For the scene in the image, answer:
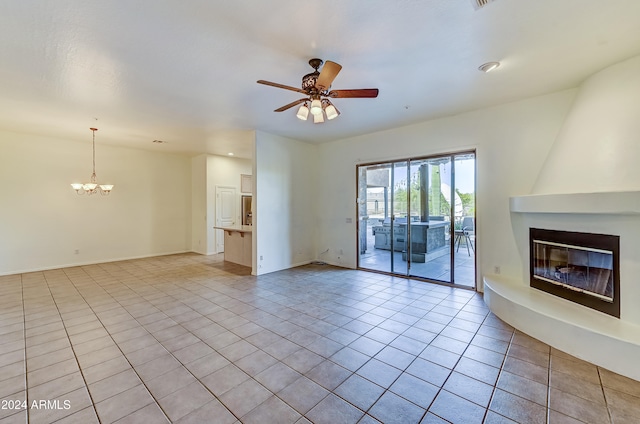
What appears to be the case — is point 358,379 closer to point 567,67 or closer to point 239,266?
point 567,67

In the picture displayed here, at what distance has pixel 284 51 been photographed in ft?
8.87

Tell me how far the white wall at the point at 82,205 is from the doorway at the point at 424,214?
19.3 feet

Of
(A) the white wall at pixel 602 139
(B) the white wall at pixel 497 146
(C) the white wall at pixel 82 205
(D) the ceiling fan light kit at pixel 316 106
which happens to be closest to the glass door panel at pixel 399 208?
(B) the white wall at pixel 497 146

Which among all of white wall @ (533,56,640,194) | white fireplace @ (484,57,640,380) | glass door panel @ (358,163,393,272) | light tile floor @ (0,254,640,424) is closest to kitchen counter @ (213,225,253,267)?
light tile floor @ (0,254,640,424)

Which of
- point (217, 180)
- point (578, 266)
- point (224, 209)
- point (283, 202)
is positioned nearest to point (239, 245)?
point (283, 202)

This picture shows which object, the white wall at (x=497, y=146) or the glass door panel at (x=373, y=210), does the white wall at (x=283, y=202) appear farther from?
the white wall at (x=497, y=146)

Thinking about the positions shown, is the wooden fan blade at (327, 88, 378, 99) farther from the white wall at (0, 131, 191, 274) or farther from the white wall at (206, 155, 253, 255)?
the white wall at (0, 131, 191, 274)

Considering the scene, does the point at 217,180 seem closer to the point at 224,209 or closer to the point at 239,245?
the point at 224,209

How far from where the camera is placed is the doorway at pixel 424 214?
188 inches

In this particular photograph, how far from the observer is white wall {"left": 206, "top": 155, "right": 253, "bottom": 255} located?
8079mm

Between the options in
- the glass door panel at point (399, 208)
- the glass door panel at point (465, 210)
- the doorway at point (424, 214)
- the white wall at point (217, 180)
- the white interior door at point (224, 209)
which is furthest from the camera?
the white interior door at point (224, 209)

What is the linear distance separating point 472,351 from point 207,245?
7.31 meters

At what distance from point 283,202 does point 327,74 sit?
3.96 m

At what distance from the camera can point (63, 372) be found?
7.80ft
